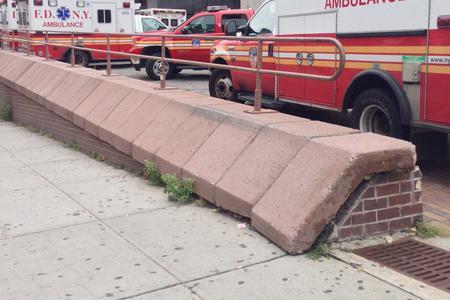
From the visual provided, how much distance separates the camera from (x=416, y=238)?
15.4 ft

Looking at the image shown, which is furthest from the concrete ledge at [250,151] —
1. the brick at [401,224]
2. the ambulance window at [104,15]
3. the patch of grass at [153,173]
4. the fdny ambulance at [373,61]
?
the ambulance window at [104,15]

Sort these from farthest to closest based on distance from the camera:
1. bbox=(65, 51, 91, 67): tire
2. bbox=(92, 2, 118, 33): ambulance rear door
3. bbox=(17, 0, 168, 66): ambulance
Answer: bbox=(92, 2, 118, 33): ambulance rear door
bbox=(65, 51, 91, 67): tire
bbox=(17, 0, 168, 66): ambulance

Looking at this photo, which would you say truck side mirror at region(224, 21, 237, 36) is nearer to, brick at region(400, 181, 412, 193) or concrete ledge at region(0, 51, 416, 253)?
concrete ledge at region(0, 51, 416, 253)

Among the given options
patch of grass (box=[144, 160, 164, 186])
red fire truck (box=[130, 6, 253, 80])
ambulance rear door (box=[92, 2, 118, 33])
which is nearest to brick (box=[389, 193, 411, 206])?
patch of grass (box=[144, 160, 164, 186])

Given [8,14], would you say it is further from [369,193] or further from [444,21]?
[369,193]

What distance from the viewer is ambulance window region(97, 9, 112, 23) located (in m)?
20.7

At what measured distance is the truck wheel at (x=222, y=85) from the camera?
1127 centimetres

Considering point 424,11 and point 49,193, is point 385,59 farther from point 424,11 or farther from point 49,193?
point 49,193

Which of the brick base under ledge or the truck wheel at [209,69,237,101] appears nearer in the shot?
the brick base under ledge

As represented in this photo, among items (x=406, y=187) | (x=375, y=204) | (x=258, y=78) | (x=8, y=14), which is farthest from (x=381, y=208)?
(x=8, y=14)

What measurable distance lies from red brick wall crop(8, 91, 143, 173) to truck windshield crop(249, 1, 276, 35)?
363 cm

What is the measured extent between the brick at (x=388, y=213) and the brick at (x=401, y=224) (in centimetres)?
5

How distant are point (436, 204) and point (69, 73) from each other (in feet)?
21.7

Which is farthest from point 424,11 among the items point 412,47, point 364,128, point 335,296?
point 335,296
